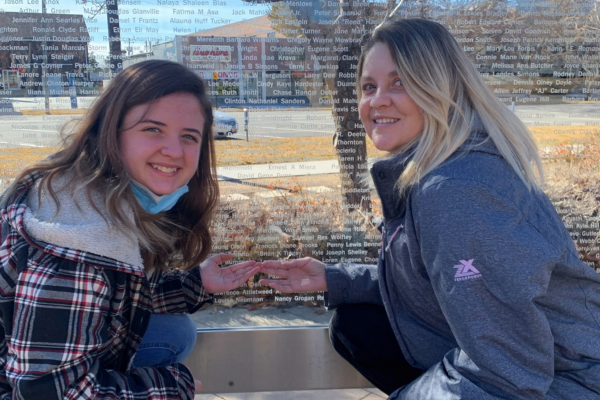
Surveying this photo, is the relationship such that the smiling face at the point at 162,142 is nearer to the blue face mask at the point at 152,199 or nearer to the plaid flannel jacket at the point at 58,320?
the blue face mask at the point at 152,199

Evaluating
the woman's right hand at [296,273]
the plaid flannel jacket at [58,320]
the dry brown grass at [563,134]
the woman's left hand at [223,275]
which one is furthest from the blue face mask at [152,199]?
the dry brown grass at [563,134]

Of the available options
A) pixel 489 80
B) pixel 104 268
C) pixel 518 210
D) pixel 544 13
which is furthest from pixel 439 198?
pixel 544 13

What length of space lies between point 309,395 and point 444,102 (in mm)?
1799

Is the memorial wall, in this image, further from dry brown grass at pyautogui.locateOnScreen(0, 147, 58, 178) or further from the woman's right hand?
the woman's right hand

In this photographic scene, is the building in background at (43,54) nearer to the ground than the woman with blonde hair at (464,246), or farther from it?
farther from it

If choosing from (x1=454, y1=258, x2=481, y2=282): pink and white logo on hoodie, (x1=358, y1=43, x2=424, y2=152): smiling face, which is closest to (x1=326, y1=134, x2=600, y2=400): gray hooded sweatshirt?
(x1=454, y1=258, x2=481, y2=282): pink and white logo on hoodie

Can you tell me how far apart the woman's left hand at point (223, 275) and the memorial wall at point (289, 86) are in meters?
0.35

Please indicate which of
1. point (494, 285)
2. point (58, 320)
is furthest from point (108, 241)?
point (494, 285)

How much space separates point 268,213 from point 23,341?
141 centimetres

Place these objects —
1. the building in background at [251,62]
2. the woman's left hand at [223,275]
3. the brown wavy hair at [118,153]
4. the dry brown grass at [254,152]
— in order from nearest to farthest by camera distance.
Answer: the brown wavy hair at [118,153] < the woman's left hand at [223,275] < the building in background at [251,62] < the dry brown grass at [254,152]

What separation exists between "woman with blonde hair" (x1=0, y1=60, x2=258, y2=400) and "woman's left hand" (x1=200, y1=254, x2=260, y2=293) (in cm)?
7

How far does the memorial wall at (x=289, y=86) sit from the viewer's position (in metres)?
2.35

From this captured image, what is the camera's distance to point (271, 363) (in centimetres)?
254

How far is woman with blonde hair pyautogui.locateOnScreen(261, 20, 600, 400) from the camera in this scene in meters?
1.36
